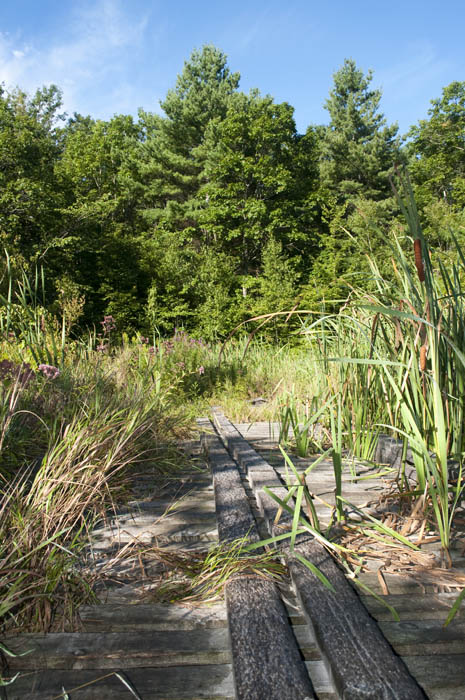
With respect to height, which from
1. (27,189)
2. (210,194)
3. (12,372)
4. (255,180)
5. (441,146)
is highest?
(441,146)

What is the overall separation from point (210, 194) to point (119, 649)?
20531 mm

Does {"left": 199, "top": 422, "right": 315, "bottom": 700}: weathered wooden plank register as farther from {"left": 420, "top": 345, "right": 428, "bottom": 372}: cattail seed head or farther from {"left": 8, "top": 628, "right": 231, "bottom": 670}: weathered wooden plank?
{"left": 420, "top": 345, "right": 428, "bottom": 372}: cattail seed head

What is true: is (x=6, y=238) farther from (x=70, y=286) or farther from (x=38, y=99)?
(x=38, y=99)

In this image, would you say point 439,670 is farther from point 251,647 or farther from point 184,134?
point 184,134

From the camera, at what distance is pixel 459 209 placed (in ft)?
58.0

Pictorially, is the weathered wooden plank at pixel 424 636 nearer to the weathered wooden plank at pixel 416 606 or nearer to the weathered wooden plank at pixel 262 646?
the weathered wooden plank at pixel 416 606

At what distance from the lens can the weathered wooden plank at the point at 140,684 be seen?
0.77m

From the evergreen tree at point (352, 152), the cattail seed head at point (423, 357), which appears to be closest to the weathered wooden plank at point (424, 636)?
the cattail seed head at point (423, 357)

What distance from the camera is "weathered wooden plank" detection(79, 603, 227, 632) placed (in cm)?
98

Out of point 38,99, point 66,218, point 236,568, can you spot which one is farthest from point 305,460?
point 38,99

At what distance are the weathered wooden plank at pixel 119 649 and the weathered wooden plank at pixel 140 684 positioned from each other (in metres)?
0.02

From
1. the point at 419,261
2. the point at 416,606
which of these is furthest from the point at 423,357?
the point at 416,606

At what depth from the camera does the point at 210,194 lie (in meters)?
19.9

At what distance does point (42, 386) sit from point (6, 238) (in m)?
14.1
